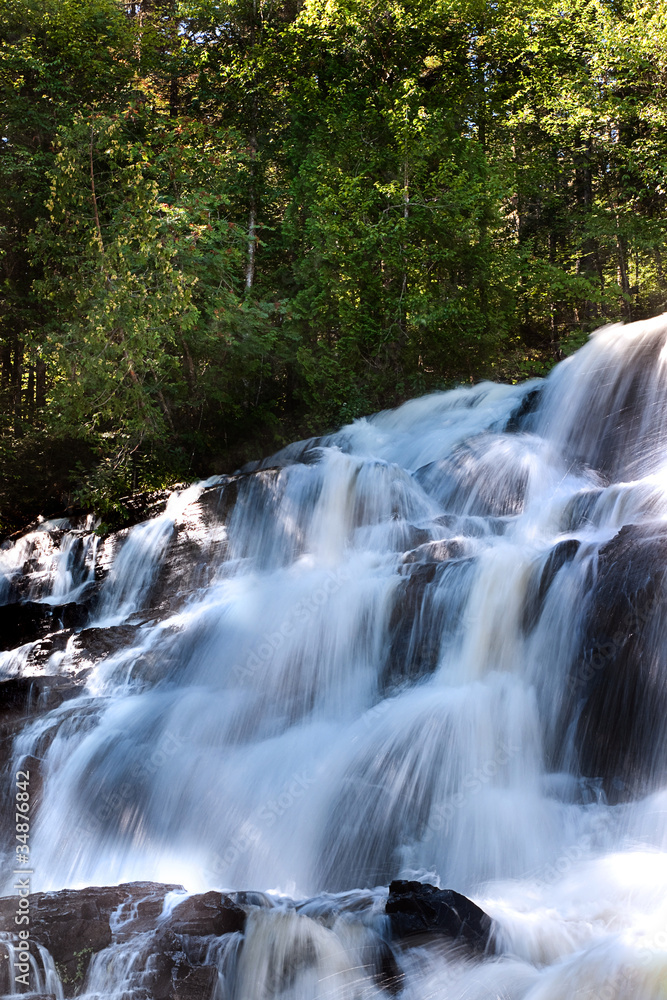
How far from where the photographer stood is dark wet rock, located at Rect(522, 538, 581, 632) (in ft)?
21.1

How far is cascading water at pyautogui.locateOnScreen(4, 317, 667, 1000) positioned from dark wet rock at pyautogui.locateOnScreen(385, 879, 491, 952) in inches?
4.0

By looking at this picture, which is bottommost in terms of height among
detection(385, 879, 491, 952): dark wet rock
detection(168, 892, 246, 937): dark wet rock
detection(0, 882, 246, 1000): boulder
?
detection(0, 882, 246, 1000): boulder

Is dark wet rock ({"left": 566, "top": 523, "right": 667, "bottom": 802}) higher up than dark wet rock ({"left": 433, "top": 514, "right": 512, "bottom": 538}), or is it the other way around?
dark wet rock ({"left": 433, "top": 514, "right": 512, "bottom": 538})

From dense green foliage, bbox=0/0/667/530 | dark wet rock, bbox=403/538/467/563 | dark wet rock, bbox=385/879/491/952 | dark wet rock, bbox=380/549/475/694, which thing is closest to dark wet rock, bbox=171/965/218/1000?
dark wet rock, bbox=385/879/491/952

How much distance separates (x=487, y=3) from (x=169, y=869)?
15.7m

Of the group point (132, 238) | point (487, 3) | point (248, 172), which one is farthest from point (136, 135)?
point (487, 3)

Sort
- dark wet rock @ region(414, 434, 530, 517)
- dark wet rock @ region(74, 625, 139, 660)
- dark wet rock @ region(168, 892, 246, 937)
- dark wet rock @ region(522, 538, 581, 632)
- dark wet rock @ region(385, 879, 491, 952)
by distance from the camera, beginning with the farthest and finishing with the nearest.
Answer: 1. dark wet rock @ region(414, 434, 530, 517)
2. dark wet rock @ region(74, 625, 139, 660)
3. dark wet rock @ region(522, 538, 581, 632)
4. dark wet rock @ region(168, 892, 246, 937)
5. dark wet rock @ region(385, 879, 491, 952)

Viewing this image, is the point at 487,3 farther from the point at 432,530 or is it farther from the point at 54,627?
the point at 54,627

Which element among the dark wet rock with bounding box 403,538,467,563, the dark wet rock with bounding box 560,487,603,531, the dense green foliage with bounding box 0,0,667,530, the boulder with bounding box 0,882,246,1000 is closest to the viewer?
the boulder with bounding box 0,882,246,1000

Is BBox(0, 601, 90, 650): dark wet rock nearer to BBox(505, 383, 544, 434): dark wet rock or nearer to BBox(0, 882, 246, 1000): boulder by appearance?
BBox(0, 882, 246, 1000): boulder

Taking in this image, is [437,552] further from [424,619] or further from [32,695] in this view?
[32,695]

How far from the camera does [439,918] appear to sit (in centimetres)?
402

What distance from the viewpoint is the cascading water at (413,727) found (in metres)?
4.20

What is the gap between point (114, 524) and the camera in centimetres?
1154
